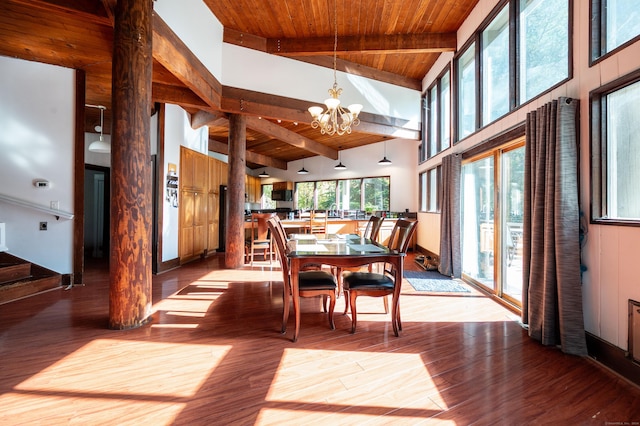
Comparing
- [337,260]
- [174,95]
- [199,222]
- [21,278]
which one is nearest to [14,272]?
[21,278]

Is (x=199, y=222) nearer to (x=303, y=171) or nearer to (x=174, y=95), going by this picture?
(x=174, y=95)

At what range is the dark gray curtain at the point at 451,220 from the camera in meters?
4.82

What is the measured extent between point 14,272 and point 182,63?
11.3 feet

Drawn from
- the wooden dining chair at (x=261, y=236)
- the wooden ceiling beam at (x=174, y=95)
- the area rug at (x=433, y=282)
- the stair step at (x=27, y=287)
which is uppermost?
the wooden ceiling beam at (x=174, y=95)

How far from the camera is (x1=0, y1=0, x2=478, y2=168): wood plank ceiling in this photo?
3219mm

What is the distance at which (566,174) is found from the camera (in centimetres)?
241

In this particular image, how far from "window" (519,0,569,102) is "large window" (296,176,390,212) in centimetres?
571

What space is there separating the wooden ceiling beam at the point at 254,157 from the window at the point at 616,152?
8004 mm

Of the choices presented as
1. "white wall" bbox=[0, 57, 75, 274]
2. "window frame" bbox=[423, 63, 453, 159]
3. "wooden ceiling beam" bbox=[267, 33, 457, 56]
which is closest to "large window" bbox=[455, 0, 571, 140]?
"window frame" bbox=[423, 63, 453, 159]

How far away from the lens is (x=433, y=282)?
4.62m

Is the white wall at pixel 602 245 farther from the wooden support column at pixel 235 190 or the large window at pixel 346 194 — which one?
the large window at pixel 346 194

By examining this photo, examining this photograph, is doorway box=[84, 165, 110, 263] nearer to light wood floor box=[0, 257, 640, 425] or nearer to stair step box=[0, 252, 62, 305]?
stair step box=[0, 252, 62, 305]

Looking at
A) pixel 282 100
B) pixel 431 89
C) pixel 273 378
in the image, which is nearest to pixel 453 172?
pixel 431 89

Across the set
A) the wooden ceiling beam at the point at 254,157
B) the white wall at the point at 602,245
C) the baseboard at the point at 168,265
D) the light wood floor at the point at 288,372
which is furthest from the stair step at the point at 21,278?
the white wall at the point at 602,245
